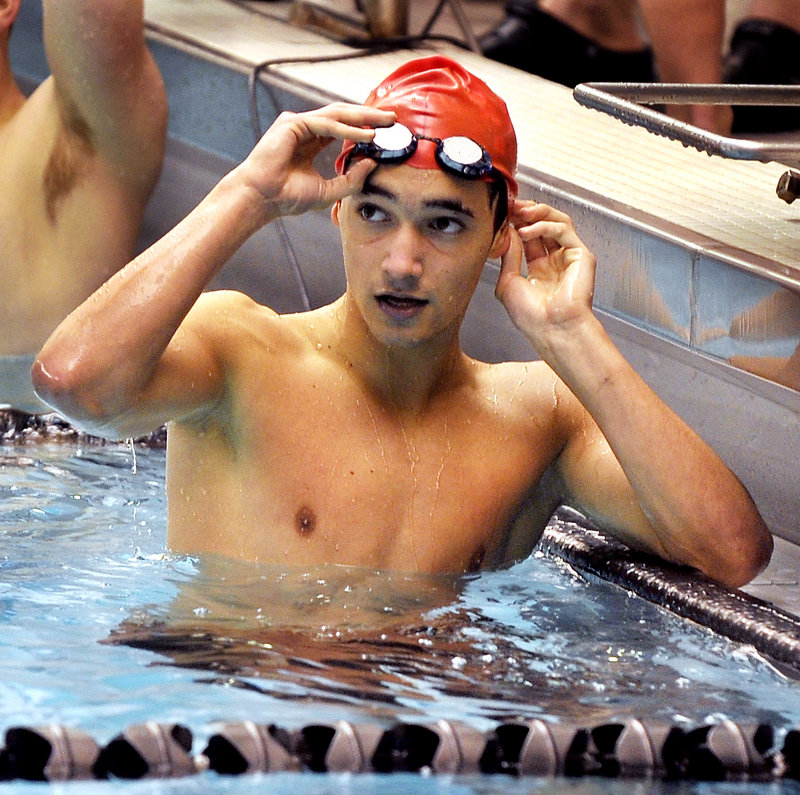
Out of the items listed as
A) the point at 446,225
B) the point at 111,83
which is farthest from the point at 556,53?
the point at 446,225

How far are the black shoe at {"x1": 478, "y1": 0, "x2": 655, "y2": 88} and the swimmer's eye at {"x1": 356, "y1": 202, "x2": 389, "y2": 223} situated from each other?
117 inches

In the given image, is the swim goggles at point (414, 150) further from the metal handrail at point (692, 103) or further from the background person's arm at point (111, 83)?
the background person's arm at point (111, 83)

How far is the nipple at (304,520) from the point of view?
2584 millimetres

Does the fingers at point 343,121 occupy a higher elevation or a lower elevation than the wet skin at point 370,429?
higher

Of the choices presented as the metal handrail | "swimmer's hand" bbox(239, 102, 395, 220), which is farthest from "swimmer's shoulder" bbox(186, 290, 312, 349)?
the metal handrail

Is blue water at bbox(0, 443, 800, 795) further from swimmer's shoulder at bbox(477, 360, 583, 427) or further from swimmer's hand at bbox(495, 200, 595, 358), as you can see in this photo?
swimmer's hand at bbox(495, 200, 595, 358)

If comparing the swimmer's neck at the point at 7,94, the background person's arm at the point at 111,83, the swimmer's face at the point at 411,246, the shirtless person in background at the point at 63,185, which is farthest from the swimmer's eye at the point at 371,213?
the swimmer's neck at the point at 7,94

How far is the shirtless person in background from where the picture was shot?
399 centimetres

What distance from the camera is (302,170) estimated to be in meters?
2.45

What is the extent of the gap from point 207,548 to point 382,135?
80 centimetres

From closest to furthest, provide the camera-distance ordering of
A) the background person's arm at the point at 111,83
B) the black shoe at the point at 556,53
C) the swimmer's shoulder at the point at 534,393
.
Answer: the swimmer's shoulder at the point at 534,393 < the background person's arm at the point at 111,83 < the black shoe at the point at 556,53

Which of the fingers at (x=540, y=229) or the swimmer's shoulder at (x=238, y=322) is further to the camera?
the fingers at (x=540, y=229)

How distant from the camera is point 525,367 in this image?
2.84m

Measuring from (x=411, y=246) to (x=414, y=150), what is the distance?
16 cm
